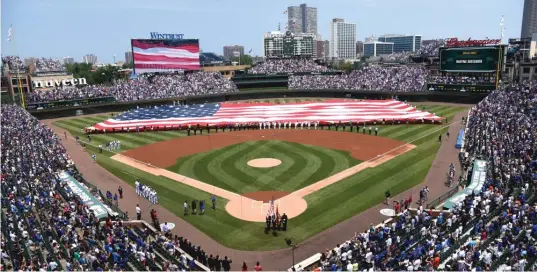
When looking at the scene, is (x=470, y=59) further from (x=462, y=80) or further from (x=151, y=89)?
(x=151, y=89)

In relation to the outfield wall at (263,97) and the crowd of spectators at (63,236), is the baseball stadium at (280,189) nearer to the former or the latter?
the crowd of spectators at (63,236)

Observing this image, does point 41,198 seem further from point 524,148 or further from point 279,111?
point 279,111

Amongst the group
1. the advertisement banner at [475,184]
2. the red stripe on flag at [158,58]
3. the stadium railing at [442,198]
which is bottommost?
the stadium railing at [442,198]

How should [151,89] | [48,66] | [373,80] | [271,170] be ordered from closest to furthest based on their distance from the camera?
[271,170], [151,89], [373,80], [48,66]

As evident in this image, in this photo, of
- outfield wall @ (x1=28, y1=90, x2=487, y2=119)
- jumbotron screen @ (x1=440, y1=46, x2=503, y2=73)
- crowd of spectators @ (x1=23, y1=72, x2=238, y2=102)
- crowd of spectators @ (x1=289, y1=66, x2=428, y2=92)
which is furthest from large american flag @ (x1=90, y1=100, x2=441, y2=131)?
jumbotron screen @ (x1=440, y1=46, x2=503, y2=73)

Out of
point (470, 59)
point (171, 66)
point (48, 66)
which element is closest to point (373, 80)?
point (470, 59)

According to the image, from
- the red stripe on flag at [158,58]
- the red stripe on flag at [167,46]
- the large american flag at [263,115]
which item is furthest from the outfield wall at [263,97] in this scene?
the red stripe on flag at [167,46]
